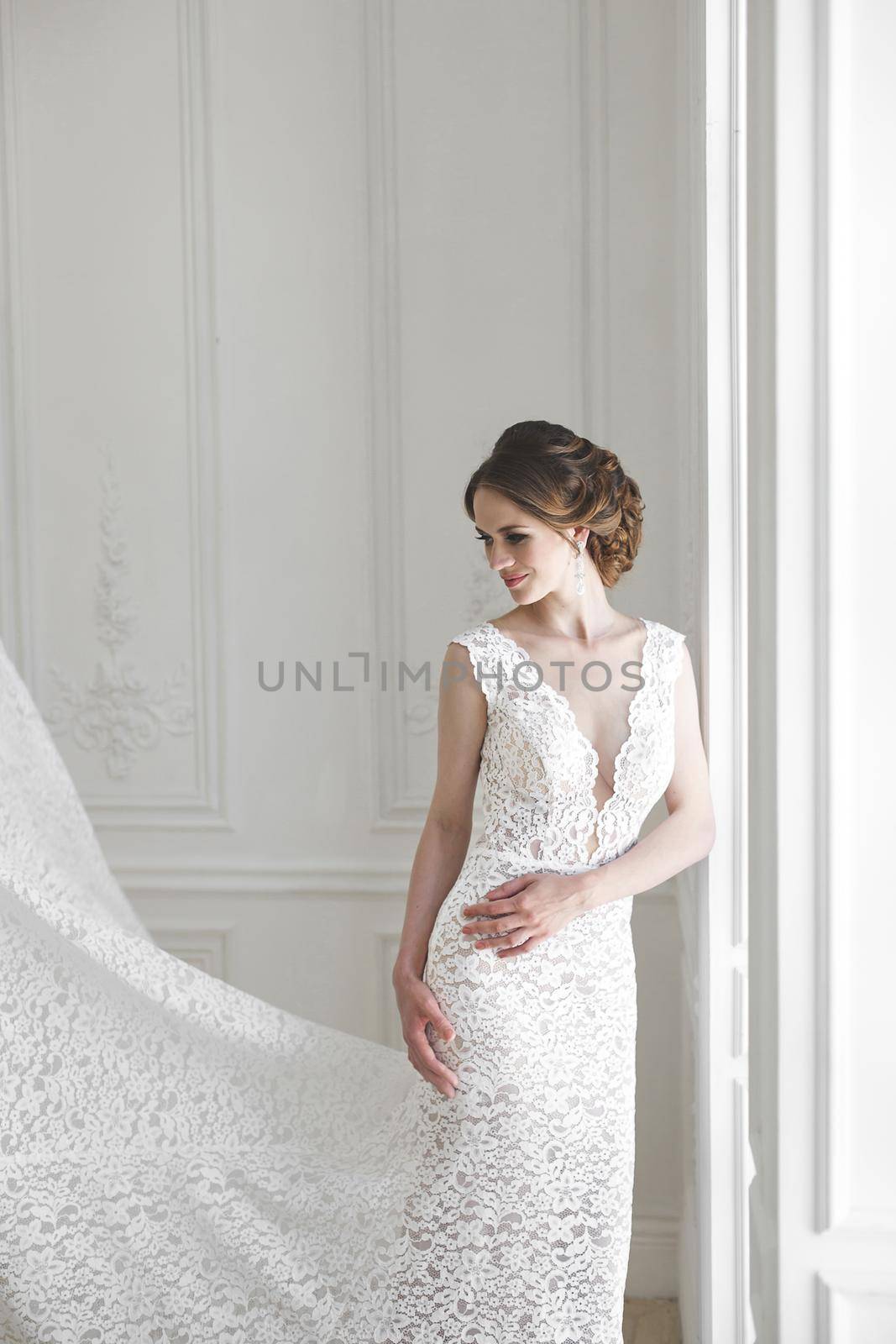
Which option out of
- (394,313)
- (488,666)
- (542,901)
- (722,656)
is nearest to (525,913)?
(542,901)

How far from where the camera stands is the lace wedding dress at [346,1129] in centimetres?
167

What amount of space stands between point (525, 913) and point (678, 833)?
30 centimetres

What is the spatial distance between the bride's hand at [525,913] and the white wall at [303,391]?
109cm

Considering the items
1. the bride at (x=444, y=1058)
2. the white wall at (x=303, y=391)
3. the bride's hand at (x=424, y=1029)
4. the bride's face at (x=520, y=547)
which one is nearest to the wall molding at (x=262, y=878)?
the white wall at (x=303, y=391)

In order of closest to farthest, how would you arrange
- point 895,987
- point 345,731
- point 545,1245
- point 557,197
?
1. point 895,987
2. point 545,1245
3. point 557,197
4. point 345,731

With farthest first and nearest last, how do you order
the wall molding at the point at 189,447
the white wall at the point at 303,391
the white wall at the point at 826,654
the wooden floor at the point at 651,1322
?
the wall molding at the point at 189,447 → the white wall at the point at 303,391 → the wooden floor at the point at 651,1322 → the white wall at the point at 826,654

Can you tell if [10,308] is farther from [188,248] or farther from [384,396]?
[384,396]

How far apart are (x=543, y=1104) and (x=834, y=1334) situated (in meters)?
0.63

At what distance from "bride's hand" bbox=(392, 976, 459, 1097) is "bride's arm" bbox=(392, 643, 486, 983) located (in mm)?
44

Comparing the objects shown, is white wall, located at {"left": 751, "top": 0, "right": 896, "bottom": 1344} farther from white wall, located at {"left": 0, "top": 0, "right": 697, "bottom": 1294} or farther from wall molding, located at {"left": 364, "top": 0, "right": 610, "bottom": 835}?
wall molding, located at {"left": 364, "top": 0, "right": 610, "bottom": 835}

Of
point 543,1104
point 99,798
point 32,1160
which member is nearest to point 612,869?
point 543,1104

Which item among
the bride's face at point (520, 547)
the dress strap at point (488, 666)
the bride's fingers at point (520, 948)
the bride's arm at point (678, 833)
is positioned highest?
the bride's face at point (520, 547)

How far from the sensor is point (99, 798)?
9.88ft

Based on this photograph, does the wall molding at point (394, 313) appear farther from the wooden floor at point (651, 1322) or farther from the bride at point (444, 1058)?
the wooden floor at point (651, 1322)
